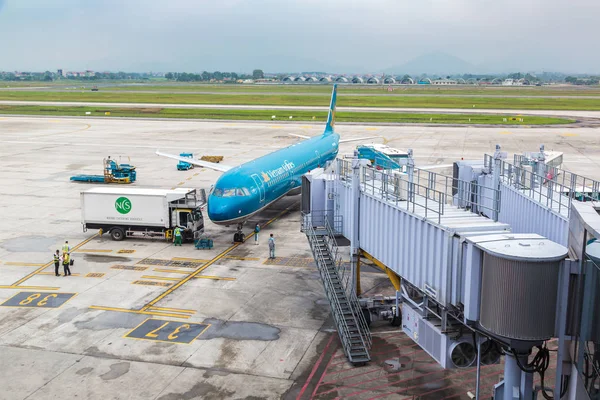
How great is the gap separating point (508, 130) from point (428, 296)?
96539 millimetres

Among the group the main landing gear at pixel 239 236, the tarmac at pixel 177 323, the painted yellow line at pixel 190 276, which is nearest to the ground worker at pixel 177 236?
the tarmac at pixel 177 323

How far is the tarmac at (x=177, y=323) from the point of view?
2275 cm

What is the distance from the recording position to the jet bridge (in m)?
14.2

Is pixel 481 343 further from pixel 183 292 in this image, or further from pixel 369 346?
pixel 183 292

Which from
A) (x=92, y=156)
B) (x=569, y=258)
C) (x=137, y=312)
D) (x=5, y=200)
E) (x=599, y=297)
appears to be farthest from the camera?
(x=92, y=156)

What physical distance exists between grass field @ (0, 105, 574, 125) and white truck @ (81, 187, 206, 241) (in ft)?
274

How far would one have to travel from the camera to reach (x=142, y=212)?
4175cm

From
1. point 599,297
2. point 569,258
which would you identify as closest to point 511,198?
point 569,258

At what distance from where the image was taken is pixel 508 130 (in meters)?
109

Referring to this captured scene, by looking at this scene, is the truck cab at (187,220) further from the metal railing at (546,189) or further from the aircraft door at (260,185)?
the metal railing at (546,189)

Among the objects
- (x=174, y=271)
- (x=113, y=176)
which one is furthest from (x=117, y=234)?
(x=113, y=176)

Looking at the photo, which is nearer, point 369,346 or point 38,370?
point 38,370

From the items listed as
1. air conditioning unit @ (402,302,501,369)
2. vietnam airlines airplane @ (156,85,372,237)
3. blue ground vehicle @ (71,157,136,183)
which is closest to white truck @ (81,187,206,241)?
vietnam airlines airplane @ (156,85,372,237)

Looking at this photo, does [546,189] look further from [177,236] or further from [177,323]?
[177,236]
